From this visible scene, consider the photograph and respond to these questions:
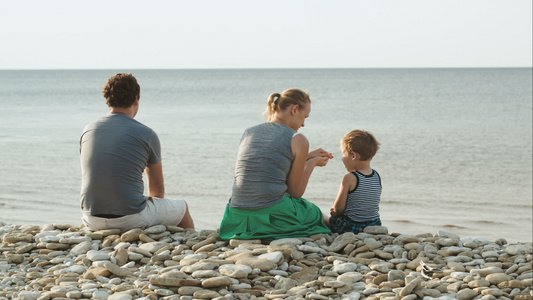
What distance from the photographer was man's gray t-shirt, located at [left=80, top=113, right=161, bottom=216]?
5371 mm

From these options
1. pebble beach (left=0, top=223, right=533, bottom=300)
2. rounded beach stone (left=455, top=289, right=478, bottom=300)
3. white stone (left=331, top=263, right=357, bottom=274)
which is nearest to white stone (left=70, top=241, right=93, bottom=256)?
pebble beach (left=0, top=223, right=533, bottom=300)

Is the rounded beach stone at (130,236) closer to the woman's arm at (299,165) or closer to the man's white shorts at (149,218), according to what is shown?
the man's white shorts at (149,218)

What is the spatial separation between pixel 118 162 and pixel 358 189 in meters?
2.09

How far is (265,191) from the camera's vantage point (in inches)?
209

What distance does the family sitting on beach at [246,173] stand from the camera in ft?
17.4

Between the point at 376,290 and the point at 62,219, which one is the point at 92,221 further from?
the point at 62,219

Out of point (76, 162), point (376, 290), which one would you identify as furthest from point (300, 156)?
point (76, 162)

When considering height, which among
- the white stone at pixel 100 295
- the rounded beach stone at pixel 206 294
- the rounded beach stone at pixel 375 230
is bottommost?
the white stone at pixel 100 295

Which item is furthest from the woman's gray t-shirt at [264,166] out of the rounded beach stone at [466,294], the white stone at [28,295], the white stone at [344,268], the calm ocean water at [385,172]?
the calm ocean water at [385,172]

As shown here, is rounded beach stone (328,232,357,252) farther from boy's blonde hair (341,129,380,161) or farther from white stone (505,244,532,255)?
white stone (505,244,532,255)

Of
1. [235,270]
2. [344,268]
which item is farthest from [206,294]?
[344,268]

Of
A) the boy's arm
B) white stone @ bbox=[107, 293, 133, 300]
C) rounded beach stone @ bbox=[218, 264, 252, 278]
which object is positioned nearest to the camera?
white stone @ bbox=[107, 293, 133, 300]

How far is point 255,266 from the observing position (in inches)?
175

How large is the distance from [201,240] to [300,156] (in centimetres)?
107
